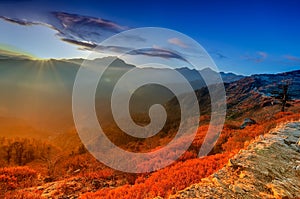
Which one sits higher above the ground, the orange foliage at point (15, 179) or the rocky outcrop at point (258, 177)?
the rocky outcrop at point (258, 177)

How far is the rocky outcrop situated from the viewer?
726cm

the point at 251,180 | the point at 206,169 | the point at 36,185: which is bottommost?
the point at 36,185

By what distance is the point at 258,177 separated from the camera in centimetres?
804

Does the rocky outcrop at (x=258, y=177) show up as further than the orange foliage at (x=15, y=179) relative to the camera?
No

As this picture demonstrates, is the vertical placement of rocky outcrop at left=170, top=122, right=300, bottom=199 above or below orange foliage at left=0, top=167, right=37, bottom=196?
above

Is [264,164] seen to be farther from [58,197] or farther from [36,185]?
[36,185]

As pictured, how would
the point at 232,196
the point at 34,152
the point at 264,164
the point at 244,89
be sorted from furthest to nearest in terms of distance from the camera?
1. the point at 244,89
2. the point at 34,152
3. the point at 264,164
4. the point at 232,196

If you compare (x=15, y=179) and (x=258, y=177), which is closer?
(x=258, y=177)

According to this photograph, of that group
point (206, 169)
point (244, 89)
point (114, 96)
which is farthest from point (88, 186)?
point (244, 89)

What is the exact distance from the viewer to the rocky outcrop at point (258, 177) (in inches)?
286

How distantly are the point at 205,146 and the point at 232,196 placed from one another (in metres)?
14.9

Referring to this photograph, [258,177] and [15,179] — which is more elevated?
[258,177]

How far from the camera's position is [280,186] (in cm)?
738

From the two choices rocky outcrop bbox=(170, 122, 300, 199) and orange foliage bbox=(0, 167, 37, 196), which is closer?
rocky outcrop bbox=(170, 122, 300, 199)
